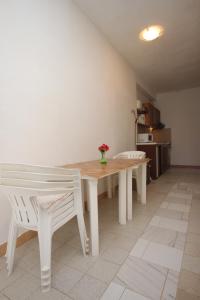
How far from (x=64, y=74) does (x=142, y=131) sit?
3.77 meters

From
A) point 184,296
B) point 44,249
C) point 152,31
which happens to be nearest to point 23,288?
point 44,249

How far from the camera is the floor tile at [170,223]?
1.90m

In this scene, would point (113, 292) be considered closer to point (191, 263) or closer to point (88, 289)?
point (88, 289)

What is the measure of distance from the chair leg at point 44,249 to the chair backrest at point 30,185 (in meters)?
0.07

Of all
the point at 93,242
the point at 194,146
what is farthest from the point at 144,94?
the point at 93,242

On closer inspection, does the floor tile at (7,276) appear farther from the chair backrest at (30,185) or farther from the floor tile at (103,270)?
the floor tile at (103,270)

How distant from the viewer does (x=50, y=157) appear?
6.35ft

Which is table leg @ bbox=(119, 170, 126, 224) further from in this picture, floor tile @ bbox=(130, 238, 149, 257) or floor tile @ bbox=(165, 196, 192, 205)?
floor tile @ bbox=(165, 196, 192, 205)

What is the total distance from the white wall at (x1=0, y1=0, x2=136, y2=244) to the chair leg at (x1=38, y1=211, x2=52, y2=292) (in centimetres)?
63

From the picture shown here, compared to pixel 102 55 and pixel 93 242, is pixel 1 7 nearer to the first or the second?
pixel 102 55

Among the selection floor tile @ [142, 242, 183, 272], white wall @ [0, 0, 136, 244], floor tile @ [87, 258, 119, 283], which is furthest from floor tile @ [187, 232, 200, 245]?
white wall @ [0, 0, 136, 244]

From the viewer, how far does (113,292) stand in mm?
1090

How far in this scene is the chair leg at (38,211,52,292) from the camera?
3.58 ft

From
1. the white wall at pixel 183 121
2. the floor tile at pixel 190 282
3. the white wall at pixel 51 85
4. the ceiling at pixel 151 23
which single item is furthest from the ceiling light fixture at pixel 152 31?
the white wall at pixel 183 121
